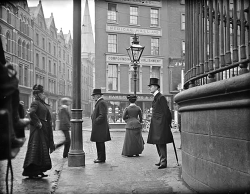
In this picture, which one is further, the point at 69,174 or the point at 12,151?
the point at 69,174

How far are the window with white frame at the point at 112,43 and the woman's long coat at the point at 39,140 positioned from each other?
75.6 feet

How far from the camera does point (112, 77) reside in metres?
28.4

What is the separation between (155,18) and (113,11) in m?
4.36

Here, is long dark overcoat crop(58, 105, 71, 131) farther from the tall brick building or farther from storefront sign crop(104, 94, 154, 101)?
storefront sign crop(104, 94, 154, 101)

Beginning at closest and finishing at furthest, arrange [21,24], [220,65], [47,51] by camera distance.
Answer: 1. [220,65]
2. [21,24]
3. [47,51]

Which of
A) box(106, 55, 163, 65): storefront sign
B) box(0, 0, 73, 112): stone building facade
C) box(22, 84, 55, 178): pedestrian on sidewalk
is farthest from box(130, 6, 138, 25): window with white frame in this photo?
box(22, 84, 55, 178): pedestrian on sidewalk

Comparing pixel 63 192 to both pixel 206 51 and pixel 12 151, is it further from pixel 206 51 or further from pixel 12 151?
pixel 206 51

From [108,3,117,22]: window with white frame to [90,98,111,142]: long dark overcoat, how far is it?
2186 centimetres

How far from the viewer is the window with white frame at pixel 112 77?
1111 inches

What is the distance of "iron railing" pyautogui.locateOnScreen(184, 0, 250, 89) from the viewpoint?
342cm

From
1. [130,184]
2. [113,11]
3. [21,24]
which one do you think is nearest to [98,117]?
[130,184]

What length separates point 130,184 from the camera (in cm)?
496

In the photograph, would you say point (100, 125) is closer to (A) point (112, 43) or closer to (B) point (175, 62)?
(A) point (112, 43)

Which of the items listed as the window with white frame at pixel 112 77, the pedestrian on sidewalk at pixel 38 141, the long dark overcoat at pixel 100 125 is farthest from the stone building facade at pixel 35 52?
the pedestrian on sidewalk at pixel 38 141
